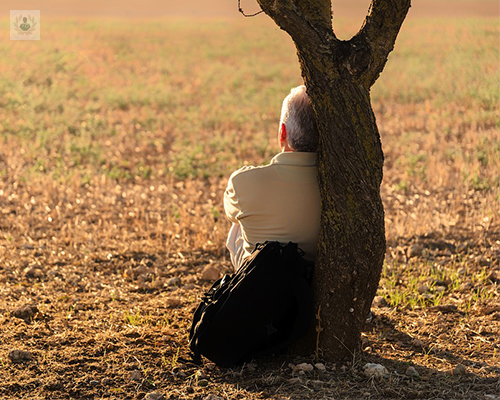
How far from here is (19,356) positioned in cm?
431

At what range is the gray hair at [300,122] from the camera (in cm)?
424

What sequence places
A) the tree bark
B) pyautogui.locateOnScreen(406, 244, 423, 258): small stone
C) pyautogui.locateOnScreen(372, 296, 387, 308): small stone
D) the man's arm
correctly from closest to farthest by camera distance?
the tree bark → the man's arm → pyautogui.locateOnScreen(372, 296, 387, 308): small stone → pyautogui.locateOnScreen(406, 244, 423, 258): small stone

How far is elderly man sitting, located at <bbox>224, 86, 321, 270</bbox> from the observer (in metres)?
4.25

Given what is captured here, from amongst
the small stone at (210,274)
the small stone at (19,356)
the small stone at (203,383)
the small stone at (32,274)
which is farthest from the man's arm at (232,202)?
the small stone at (32,274)

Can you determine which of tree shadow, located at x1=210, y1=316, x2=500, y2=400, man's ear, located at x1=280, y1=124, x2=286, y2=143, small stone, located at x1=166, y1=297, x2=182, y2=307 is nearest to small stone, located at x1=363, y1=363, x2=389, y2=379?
tree shadow, located at x1=210, y1=316, x2=500, y2=400

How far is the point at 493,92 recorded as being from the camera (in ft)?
49.7

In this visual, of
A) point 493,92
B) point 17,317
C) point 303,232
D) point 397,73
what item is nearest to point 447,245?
point 303,232

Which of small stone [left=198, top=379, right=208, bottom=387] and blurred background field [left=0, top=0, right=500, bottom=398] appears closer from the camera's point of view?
small stone [left=198, top=379, right=208, bottom=387]

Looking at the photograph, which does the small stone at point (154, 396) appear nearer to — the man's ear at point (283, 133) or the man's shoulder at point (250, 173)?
the man's shoulder at point (250, 173)

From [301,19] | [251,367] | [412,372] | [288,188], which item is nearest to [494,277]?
[412,372]

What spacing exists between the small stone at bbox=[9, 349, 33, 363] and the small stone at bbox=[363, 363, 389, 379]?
209cm

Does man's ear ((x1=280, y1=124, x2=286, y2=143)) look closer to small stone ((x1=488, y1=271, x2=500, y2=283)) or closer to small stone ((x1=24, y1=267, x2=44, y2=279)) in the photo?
small stone ((x1=488, y1=271, x2=500, y2=283))

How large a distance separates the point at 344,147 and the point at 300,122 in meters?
0.36

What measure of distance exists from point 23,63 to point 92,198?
38.2 feet
